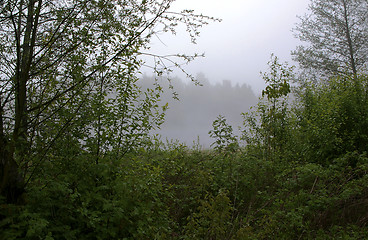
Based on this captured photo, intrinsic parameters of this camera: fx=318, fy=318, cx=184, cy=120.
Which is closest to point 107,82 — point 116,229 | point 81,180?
point 81,180

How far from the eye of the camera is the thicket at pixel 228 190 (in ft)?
10.7

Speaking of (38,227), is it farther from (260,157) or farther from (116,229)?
(260,157)

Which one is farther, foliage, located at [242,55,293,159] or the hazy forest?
foliage, located at [242,55,293,159]

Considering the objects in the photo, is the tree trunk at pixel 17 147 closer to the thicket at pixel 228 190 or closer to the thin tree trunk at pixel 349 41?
the thicket at pixel 228 190

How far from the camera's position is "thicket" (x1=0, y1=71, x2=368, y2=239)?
3.26m

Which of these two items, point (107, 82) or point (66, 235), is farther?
point (107, 82)

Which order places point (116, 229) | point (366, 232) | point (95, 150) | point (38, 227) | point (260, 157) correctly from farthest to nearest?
point (260, 157), point (366, 232), point (95, 150), point (116, 229), point (38, 227)

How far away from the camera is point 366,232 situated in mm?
4141

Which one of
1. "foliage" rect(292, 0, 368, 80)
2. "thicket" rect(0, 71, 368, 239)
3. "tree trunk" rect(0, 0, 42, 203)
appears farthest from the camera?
"foliage" rect(292, 0, 368, 80)

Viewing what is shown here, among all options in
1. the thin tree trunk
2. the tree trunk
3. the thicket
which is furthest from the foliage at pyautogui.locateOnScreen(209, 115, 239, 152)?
the thin tree trunk

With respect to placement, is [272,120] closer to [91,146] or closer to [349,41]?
[91,146]

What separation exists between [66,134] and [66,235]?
1030 millimetres

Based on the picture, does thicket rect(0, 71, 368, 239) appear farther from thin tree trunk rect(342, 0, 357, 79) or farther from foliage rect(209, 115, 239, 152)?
thin tree trunk rect(342, 0, 357, 79)

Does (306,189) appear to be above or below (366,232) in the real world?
above
